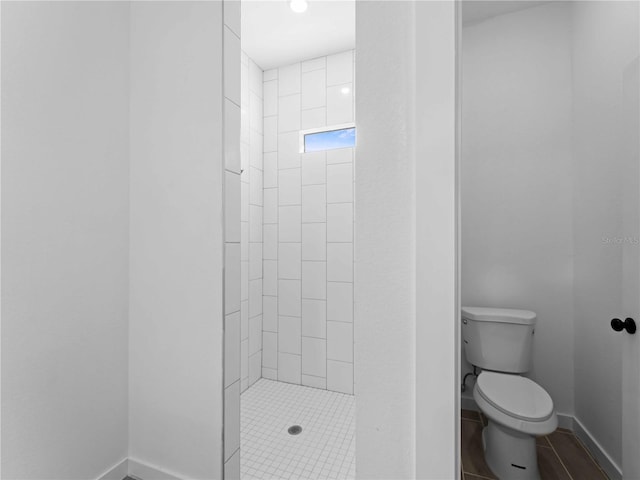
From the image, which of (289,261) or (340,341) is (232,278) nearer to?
(289,261)

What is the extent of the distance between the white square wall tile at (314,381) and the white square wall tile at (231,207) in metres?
1.63

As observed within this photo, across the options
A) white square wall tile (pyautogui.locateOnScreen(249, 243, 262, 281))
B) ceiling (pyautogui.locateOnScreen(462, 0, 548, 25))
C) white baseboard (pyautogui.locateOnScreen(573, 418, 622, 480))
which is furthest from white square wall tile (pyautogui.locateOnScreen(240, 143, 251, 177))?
white baseboard (pyautogui.locateOnScreen(573, 418, 622, 480))

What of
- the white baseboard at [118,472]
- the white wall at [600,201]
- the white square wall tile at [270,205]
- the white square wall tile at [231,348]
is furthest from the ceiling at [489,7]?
the white baseboard at [118,472]

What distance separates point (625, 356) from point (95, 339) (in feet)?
7.28

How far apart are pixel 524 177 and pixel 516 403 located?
52.1 inches

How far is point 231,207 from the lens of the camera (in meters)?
1.33

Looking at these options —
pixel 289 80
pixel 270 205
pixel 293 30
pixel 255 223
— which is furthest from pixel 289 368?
pixel 293 30

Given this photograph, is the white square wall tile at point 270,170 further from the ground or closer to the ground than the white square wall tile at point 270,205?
further from the ground

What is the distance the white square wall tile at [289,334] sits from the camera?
2568 millimetres

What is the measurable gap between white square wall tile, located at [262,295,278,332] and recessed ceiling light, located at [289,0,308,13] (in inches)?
83.5

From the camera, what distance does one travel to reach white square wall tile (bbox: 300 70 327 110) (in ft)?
8.18

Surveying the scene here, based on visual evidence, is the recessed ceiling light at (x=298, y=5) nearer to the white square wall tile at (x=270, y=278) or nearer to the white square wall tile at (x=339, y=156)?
the white square wall tile at (x=339, y=156)

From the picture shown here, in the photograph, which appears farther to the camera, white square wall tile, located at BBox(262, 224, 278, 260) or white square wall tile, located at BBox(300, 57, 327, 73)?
white square wall tile, located at BBox(262, 224, 278, 260)

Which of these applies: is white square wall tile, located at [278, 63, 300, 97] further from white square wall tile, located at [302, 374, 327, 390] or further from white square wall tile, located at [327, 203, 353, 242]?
white square wall tile, located at [302, 374, 327, 390]
